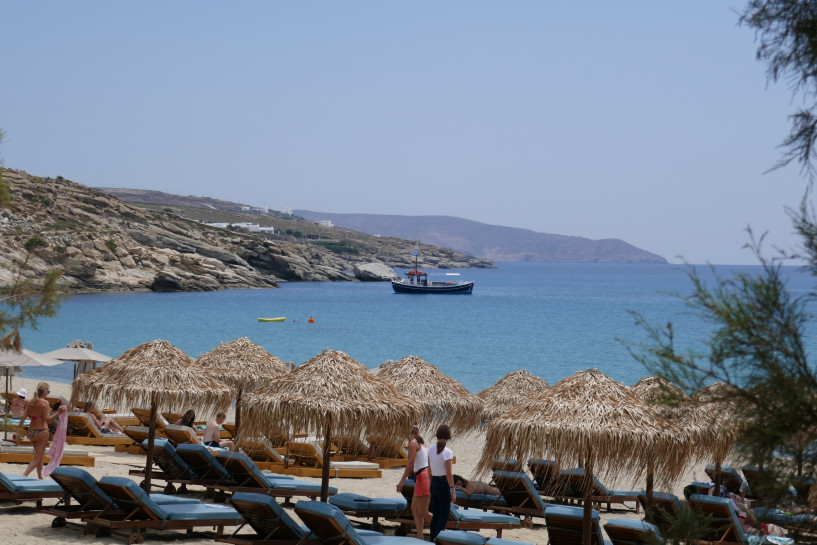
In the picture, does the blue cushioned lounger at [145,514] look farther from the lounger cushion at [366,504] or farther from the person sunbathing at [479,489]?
the person sunbathing at [479,489]

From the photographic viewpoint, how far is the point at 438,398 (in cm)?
1509

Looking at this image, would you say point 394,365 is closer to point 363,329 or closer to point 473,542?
point 473,542

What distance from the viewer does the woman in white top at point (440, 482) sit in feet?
28.8

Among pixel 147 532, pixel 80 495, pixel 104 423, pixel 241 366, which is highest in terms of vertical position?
pixel 241 366

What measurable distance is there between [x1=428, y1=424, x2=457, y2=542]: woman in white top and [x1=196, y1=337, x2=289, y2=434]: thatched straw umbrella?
6.30 m

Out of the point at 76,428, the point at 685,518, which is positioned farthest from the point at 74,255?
the point at 685,518

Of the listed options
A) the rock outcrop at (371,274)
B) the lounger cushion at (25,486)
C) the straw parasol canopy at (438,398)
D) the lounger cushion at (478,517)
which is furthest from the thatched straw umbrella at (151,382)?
the rock outcrop at (371,274)

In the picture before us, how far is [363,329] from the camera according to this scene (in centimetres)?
5994

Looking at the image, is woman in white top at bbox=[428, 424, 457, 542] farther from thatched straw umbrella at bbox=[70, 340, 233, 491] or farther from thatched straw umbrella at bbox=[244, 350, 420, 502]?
thatched straw umbrella at bbox=[70, 340, 233, 491]

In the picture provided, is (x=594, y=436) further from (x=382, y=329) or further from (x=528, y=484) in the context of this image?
(x=382, y=329)

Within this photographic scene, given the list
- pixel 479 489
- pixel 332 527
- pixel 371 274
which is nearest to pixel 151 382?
pixel 479 489

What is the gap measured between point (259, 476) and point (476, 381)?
26023 mm

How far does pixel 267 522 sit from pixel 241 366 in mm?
7149

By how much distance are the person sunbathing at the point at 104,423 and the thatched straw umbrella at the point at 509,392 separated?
6.83 m
